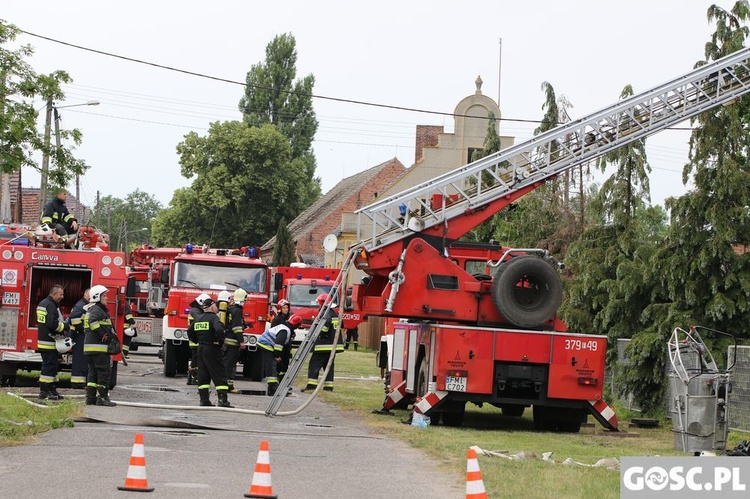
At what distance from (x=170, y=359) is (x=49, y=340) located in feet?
23.5

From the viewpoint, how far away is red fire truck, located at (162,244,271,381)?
26516 mm

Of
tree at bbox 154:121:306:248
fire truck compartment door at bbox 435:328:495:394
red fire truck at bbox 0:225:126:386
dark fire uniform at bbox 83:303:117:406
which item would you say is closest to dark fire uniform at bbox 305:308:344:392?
red fire truck at bbox 0:225:126:386

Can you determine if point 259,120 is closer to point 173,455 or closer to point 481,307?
point 481,307

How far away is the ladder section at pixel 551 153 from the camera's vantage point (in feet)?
63.7

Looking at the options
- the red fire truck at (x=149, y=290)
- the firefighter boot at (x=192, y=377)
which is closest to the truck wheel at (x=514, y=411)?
the firefighter boot at (x=192, y=377)

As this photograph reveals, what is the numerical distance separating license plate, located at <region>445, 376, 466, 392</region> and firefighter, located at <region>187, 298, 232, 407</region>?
347cm

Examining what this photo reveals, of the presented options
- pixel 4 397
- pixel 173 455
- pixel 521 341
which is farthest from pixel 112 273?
pixel 173 455

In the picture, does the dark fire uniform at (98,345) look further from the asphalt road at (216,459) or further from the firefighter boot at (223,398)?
the firefighter boot at (223,398)

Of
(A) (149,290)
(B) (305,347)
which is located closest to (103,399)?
(B) (305,347)

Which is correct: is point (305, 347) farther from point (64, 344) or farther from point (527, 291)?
point (64, 344)

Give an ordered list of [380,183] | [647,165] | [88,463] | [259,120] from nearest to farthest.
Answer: [88,463] < [647,165] < [380,183] < [259,120]

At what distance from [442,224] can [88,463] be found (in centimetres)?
868

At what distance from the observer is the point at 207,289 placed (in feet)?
88.1

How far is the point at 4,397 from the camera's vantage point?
690 inches
